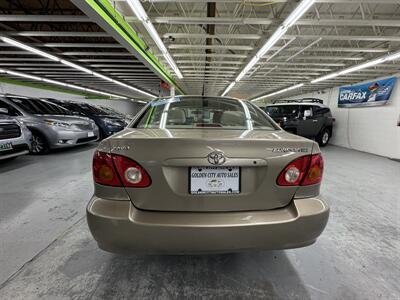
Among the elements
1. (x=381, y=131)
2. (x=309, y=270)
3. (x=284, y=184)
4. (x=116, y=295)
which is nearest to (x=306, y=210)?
(x=284, y=184)

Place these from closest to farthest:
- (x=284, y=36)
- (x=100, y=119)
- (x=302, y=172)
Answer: (x=302, y=172) → (x=284, y=36) → (x=100, y=119)

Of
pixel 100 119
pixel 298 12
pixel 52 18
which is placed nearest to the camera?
pixel 298 12

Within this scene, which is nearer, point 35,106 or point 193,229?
point 193,229

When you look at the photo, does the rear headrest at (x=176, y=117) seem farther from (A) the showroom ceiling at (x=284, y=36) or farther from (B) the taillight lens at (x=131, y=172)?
(A) the showroom ceiling at (x=284, y=36)

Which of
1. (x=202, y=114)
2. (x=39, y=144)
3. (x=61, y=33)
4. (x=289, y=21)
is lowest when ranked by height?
(x=39, y=144)

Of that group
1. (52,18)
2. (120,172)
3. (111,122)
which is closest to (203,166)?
(120,172)

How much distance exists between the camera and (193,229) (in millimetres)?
1053

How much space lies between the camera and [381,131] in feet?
22.2

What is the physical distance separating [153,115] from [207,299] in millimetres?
1427

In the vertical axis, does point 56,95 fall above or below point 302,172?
above

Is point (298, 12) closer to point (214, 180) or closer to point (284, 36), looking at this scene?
point (284, 36)

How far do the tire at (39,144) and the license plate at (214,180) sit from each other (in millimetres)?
5258

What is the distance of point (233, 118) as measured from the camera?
198cm

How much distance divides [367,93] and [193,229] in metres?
9.05
